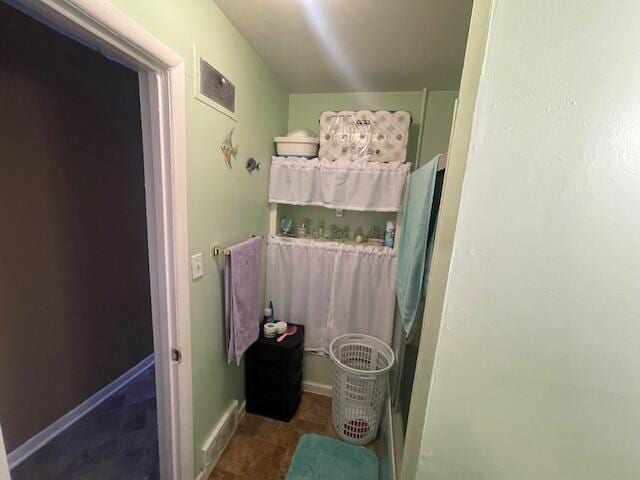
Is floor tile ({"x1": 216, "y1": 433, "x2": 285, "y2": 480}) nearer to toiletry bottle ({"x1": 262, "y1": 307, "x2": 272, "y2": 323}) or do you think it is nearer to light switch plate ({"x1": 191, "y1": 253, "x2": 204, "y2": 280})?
toiletry bottle ({"x1": 262, "y1": 307, "x2": 272, "y2": 323})

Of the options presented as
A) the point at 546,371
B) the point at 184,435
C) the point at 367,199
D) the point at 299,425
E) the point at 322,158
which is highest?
the point at 322,158

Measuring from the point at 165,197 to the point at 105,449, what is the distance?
5.21 feet

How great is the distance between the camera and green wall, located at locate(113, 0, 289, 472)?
0.95 m

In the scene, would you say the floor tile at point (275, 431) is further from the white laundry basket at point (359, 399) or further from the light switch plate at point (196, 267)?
the light switch plate at point (196, 267)

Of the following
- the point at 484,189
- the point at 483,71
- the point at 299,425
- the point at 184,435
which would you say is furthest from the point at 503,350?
the point at 299,425

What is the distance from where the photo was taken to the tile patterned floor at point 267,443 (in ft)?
4.64

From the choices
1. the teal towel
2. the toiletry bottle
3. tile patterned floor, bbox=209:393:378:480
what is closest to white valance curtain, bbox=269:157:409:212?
the teal towel

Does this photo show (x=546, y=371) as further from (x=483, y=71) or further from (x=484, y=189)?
(x=483, y=71)

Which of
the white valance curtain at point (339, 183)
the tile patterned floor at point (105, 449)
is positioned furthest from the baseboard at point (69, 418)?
the white valance curtain at point (339, 183)

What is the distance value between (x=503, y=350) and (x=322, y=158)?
146 centimetres

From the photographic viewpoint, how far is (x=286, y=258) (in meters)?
1.90

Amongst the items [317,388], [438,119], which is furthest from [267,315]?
[438,119]

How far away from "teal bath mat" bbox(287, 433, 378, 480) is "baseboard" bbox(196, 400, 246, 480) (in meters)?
0.41

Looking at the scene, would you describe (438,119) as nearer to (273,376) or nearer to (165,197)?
(165,197)
